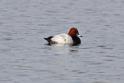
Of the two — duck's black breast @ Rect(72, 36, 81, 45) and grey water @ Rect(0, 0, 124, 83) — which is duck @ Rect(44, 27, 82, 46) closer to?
duck's black breast @ Rect(72, 36, 81, 45)

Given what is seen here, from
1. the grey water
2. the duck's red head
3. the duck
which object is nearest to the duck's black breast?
the duck

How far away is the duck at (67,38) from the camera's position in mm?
23078

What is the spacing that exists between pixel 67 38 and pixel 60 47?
0.84 metres

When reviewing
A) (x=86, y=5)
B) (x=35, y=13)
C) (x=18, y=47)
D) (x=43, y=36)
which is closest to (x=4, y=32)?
(x=43, y=36)

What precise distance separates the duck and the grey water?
0.25 m

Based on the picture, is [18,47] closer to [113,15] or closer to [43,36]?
[43,36]

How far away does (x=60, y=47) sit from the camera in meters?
22.7

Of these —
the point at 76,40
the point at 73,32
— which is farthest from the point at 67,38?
the point at 73,32

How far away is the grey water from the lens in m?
17.8

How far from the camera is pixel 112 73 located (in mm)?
18109

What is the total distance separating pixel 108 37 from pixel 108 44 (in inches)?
49.4

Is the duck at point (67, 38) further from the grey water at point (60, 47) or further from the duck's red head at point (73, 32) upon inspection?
the grey water at point (60, 47)

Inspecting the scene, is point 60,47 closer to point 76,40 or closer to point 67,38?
point 67,38

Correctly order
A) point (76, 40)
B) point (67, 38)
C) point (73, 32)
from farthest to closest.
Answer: point (73, 32) < point (76, 40) < point (67, 38)
